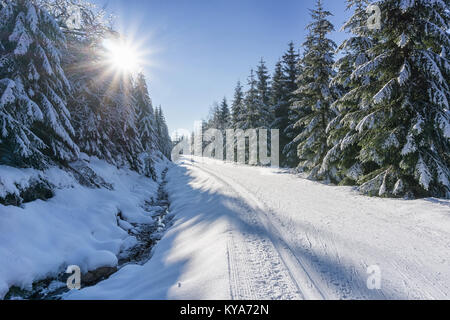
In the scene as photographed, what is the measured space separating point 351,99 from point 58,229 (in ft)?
41.1

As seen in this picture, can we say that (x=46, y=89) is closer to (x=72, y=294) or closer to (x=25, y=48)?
(x=25, y=48)

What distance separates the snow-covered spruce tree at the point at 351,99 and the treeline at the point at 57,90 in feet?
39.3

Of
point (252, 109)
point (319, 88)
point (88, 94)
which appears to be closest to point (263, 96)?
point (252, 109)

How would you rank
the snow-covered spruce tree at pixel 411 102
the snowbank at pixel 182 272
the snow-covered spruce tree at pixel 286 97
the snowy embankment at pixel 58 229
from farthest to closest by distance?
the snow-covered spruce tree at pixel 286 97 → the snow-covered spruce tree at pixel 411 102 → the snowy embankment at pixel 58 229 → the snowbank at pixel 182 272

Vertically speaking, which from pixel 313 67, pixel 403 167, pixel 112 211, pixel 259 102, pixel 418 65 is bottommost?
pixel 112 211

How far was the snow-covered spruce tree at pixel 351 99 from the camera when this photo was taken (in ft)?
31.8

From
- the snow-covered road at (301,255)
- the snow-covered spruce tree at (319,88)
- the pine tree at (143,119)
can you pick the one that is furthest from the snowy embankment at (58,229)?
the pine tree at (143,119)

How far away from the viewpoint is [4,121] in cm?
575

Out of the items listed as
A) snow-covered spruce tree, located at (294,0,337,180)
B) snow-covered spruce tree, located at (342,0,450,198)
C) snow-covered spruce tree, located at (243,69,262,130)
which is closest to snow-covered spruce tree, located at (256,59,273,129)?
snow-covered spruce tree, located at (243,69,262,130)

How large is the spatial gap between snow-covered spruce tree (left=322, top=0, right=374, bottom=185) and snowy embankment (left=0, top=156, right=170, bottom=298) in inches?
389

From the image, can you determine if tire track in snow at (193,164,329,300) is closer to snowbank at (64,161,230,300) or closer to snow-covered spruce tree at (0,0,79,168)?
snowbank at (64,161,230,300)

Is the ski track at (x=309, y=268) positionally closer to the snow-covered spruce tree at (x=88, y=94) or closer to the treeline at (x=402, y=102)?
the treeline at (x=402, y=102)
